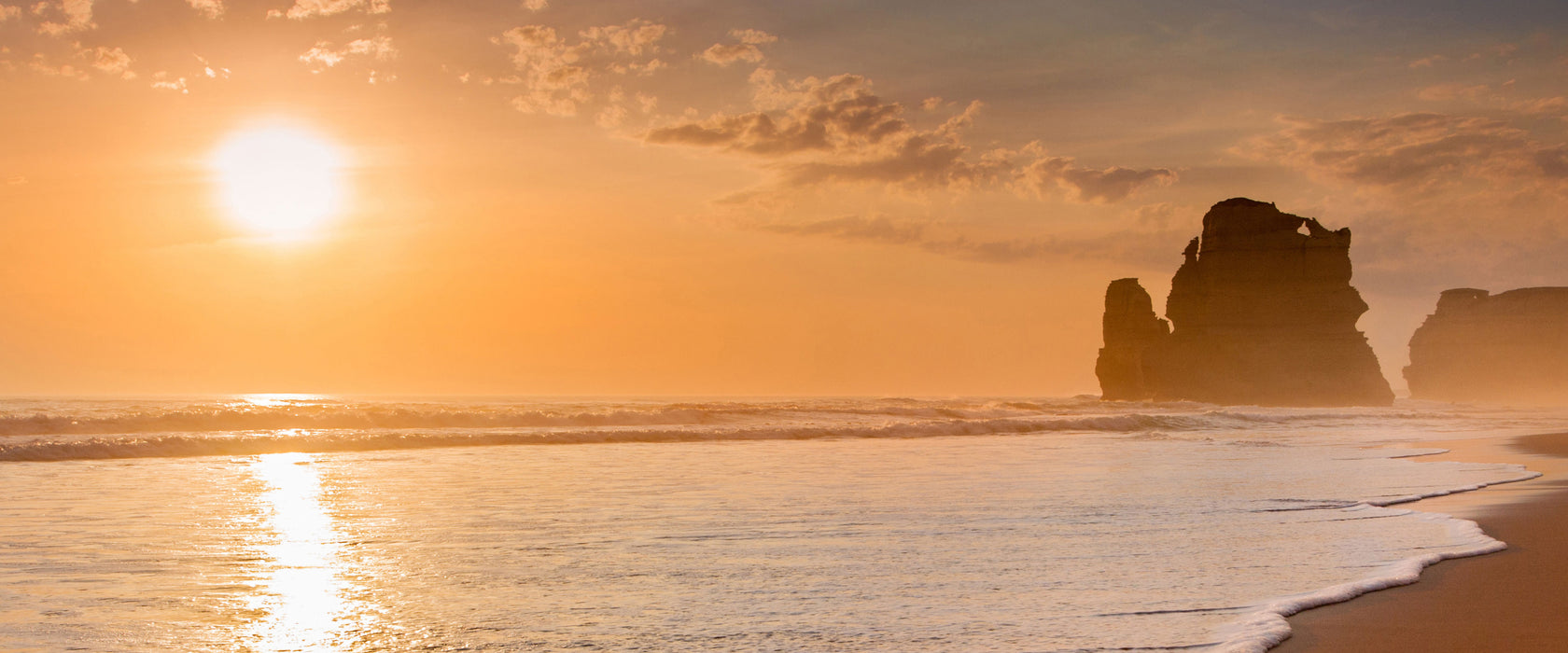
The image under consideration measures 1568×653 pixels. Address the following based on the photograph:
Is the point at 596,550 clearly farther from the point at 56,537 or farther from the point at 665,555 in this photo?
the point at 56,537

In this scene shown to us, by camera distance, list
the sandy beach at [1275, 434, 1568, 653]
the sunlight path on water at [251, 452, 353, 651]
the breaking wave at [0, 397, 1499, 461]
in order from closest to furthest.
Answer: the sunlight path on water at [251, 452, 353, 651] < the sandy beach at [1275, 434, 1568, 653] < the breaking wave at [0, 397, 1499, 461]

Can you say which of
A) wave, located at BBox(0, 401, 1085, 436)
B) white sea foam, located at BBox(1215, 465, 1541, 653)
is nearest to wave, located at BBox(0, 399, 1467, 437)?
wave, located at BBox(0, 401, 1085, 436)

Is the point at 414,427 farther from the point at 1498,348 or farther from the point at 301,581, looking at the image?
the point at 1498,348

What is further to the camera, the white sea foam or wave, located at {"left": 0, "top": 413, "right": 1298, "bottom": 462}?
wave, located at {"left": 0, "top": 413, "right": 1298, "bottom": 462}

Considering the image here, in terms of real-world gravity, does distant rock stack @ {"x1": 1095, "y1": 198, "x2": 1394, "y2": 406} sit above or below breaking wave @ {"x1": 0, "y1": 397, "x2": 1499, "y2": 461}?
above

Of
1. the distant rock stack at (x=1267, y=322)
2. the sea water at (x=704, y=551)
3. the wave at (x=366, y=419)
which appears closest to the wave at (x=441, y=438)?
the sea water at (x=704, y=551)

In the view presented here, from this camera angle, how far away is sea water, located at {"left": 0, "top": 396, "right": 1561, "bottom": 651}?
4.00 metres

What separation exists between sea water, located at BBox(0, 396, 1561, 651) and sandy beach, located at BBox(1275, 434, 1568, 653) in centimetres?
16

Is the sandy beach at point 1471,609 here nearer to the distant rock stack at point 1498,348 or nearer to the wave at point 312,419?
the wave at point 312,419

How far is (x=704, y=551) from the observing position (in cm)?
593

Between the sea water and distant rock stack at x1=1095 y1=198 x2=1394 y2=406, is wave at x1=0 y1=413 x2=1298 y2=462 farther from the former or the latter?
distant rock stack at x1=1095 y1=198 x2=1394 y2=406

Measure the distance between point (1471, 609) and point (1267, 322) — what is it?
2900 inches

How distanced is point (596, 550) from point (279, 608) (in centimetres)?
194

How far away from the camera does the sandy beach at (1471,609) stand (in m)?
3.99
